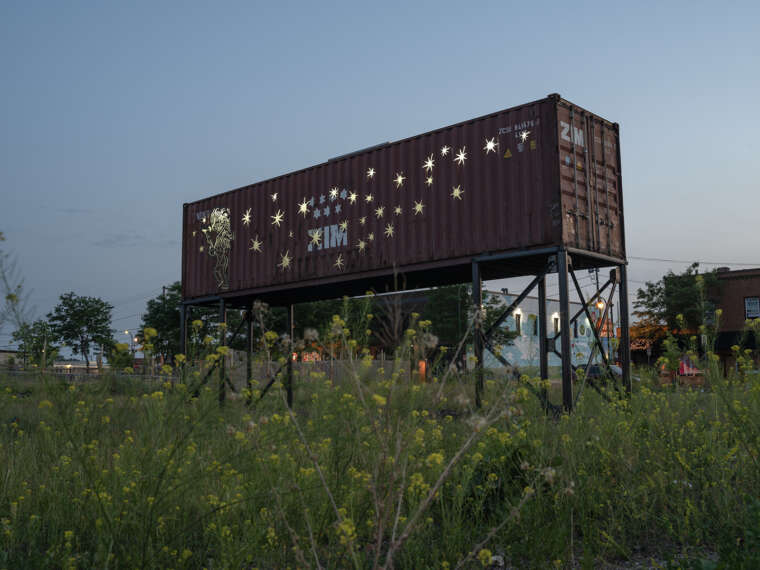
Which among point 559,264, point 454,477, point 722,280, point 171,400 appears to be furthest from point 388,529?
point 722,280

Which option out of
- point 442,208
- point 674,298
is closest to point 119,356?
point 442,208

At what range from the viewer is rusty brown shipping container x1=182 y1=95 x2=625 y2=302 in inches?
446

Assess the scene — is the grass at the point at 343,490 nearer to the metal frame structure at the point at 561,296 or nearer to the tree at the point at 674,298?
the metal frame structure at the point at 561,296

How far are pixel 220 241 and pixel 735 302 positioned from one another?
33.3 m

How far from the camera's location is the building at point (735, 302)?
117 ft

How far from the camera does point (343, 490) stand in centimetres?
423

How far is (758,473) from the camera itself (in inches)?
167

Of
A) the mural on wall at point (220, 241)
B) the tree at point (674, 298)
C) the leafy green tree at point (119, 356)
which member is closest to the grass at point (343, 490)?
the leafy green tree at point (119, 356)

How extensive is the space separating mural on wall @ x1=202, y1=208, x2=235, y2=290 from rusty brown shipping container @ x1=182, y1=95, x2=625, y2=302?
638 millimetres

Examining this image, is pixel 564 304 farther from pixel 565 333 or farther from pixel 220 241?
pixel 220 241

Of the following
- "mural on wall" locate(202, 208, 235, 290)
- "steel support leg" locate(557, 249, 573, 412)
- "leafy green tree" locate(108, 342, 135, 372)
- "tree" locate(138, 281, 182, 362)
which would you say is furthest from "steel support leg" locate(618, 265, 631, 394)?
"tree" locate(138, 281, 182, 362)

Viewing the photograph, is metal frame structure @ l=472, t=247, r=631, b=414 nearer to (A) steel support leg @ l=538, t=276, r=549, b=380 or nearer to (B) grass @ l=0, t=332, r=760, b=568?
(A) steel support leg @ l=538, t=276, r=549, b=380

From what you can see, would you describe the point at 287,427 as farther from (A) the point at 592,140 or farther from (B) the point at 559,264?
(A) the point at 592,140

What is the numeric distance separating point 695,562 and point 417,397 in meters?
2.43
